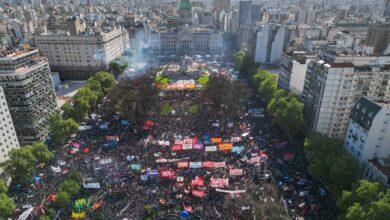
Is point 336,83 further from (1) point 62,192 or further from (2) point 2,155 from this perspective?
(2) point 2,155

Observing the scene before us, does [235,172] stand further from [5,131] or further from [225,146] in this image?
[5,131]

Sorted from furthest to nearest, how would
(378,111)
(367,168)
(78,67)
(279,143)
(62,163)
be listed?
(78,67), (279,143), (62,163), (367,168), (378,111)

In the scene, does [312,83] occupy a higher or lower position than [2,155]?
higher

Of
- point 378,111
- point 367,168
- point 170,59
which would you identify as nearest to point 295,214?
point 367,168

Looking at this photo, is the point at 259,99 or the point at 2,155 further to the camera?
the point at 259,99

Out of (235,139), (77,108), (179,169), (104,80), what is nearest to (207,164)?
(179,169)

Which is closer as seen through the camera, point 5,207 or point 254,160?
point 5,207

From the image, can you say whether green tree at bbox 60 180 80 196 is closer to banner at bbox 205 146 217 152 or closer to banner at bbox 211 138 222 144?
banner at bbox 205 146 217 152

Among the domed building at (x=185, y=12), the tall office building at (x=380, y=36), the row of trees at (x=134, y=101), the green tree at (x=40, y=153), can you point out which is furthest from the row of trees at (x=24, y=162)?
the domed building at (x=185, y=12)
